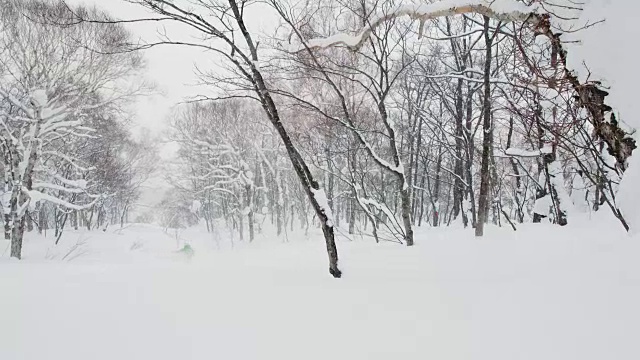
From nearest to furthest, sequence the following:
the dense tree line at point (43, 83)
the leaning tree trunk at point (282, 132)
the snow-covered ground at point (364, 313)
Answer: the snow-covered ground at point (364, 313) → the leaning tree trunk at point (282, 132) → the dense tree line at point (43, 83)

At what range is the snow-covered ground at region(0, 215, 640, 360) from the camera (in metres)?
2.16

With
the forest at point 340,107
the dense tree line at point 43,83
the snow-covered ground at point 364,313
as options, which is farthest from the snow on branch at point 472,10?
the dense tree line at point 43,83

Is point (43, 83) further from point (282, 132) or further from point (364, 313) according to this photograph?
point (364, 313)

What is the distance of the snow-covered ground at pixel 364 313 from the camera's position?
2162mm

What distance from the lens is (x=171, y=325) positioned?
284cm

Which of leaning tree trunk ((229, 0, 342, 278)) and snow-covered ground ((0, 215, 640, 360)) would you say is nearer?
snow-covered ground ((0, 215, 640, 360))

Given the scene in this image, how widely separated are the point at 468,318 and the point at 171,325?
216cm

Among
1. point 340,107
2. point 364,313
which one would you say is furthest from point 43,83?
point 364,313

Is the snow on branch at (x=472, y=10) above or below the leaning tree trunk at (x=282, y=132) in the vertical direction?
above

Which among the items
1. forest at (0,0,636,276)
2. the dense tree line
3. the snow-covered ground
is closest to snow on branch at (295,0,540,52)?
forest at (0,0,636,276)

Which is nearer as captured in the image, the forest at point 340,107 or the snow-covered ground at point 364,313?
the snow-covered ground at point 364,313

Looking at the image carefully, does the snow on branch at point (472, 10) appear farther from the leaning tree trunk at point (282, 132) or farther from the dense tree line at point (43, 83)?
the dense tree line at point (43, 83)

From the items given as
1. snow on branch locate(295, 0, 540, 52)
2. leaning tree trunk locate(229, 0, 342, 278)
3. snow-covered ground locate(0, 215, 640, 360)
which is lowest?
snow-covered ground locate(0, 215, 640, 360)

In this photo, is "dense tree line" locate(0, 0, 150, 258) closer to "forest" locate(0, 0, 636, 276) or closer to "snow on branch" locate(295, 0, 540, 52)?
"forest" locate(0, 0, 636, 276)
